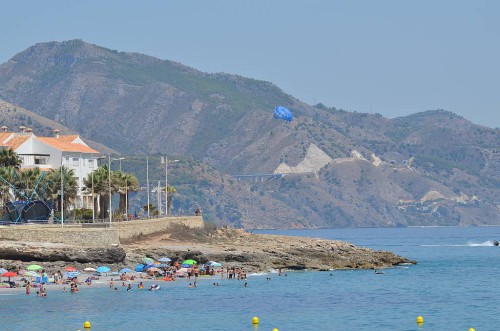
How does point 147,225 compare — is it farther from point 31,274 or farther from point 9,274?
point 9,274

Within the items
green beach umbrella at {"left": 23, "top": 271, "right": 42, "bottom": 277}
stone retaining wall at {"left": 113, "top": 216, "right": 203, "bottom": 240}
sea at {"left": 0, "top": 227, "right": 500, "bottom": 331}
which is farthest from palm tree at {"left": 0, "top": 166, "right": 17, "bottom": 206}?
sea at {"left": 0, "top": 227, "right": 500, "bottom": 331}

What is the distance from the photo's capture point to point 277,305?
285 feet

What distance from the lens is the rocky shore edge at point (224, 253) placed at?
100750 mm

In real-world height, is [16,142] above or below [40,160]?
above

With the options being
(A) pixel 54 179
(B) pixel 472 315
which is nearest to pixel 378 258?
(A) pixel 54 179

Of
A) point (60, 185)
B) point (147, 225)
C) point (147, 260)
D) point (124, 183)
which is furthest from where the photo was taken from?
point (124, 183)

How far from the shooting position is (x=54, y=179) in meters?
A: 119

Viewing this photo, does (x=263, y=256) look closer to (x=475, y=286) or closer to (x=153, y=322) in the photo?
(x=475, y=286)

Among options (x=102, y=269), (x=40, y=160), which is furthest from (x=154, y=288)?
(x=40, y=160)

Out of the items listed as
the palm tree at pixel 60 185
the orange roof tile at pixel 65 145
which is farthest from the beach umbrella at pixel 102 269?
the orange roof tile at pixel 65 145

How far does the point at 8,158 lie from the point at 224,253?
2464 cm

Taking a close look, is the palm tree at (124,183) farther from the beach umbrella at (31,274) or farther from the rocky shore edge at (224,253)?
the beach umbrella at (31,274)

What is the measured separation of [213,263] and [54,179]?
19276 millimetres

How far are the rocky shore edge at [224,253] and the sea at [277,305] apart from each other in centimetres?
597
